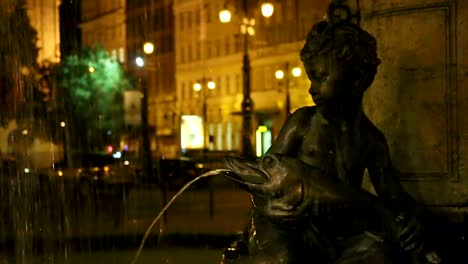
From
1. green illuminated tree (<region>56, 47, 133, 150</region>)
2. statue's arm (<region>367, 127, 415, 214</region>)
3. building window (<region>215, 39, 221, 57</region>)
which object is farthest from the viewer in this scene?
building window (<region>215, 39, 221, 57</region>)

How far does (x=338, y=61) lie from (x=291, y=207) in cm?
68

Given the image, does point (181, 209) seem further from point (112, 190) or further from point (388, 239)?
point (388, 239)

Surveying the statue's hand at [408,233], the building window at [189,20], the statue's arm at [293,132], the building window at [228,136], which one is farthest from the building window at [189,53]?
the statue's hand at [408,233]

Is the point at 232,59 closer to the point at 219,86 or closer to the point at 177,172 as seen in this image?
the point at 219,86

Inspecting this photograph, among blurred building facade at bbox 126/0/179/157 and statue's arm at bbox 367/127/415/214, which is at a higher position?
blurred building facade at bbox 126/0/179/157

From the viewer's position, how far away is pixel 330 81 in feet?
12.2

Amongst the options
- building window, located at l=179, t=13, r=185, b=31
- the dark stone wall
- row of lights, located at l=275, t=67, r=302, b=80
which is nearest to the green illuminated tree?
row of lights, located at l=275, t=67, r=302, b=80

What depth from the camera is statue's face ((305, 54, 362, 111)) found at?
371cm

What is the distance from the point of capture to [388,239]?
12.0 ft

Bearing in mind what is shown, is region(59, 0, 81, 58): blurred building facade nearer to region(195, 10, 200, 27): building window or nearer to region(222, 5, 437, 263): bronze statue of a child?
region(195, 10, 200, 27): building window

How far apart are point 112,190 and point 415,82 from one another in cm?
2424

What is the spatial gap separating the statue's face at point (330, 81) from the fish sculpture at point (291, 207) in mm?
344

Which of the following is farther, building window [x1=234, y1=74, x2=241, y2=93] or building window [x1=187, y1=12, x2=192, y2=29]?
building window [x1=187, y1=12, x2=192, y2=29]

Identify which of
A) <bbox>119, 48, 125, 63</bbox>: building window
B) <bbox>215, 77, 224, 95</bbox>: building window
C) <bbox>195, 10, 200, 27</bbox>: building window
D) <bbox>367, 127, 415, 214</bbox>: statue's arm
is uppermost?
<bbox>195, 10, 200, 27</bbox>: building window
